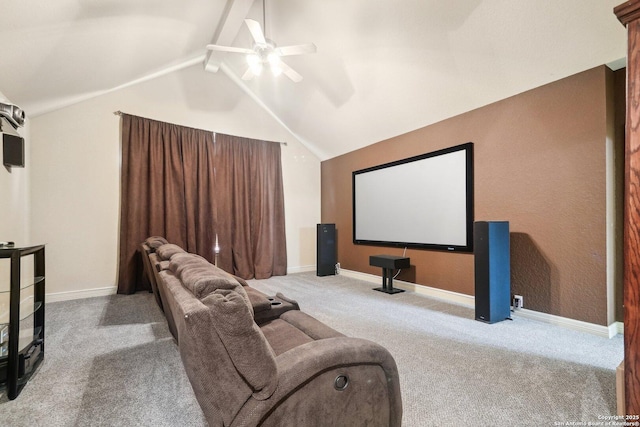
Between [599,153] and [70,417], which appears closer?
[70,417]

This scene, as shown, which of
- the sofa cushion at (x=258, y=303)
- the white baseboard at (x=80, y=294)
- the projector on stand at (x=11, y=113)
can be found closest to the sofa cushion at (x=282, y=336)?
the sofa cushion at (x=258, y=303)

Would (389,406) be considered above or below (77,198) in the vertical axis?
below

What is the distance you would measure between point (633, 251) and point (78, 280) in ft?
18.0

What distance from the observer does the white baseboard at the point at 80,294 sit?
12.6 ft

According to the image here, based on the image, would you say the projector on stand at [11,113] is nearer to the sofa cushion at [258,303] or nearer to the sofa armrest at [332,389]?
the sofa cushion at [258,303]

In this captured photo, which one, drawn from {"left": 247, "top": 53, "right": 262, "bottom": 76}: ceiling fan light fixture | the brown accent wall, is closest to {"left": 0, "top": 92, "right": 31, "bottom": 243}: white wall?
{"left": 247, "top": 53, "right": 262, "bottom": 76}: ceiling fan light fixture

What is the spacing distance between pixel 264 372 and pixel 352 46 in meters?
3.65

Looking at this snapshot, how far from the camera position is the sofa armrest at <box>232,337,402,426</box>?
93cm

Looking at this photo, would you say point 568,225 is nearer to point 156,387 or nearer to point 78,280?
point 156,387

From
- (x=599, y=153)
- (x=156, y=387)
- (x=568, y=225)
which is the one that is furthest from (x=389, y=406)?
(x=599, y=153)

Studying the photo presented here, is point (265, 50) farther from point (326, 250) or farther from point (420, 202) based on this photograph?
point (326, 250)

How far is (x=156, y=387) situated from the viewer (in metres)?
1.81

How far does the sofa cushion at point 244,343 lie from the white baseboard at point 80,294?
14.3 feet

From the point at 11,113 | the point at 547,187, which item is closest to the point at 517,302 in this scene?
the point at 547,187
